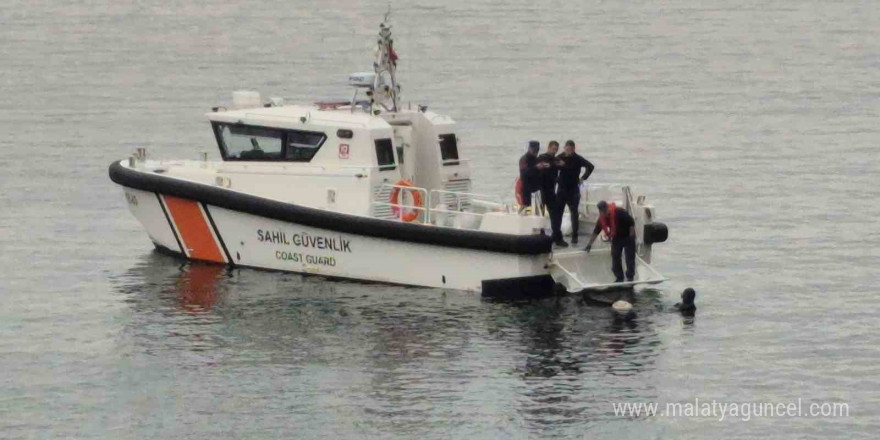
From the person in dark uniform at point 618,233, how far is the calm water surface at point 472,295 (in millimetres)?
472

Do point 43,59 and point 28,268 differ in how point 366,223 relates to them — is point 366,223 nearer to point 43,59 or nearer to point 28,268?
point 28,268

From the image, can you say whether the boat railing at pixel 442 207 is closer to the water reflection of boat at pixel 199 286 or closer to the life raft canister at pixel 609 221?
the life raft canister at pixel 609 221

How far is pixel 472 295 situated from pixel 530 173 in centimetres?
172

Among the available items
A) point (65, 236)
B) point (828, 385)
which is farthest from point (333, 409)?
point (65, 236)

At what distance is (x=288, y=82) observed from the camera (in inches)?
1860

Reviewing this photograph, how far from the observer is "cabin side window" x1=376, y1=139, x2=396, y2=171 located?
Answer: 81.8 ft

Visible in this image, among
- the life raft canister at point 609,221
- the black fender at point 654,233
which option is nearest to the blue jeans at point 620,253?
the life raft canister at point 609,221

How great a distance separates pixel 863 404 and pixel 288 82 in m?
29.0

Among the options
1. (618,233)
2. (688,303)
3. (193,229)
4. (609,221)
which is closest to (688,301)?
(688,303)

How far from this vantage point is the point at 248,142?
25.8 metres

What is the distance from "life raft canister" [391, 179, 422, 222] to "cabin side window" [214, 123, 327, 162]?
1.15 metres

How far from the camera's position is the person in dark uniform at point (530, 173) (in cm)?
2461

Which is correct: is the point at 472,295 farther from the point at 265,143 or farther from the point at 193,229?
the point at 193,229

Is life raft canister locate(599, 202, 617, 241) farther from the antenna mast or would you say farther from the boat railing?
the antenna mast
